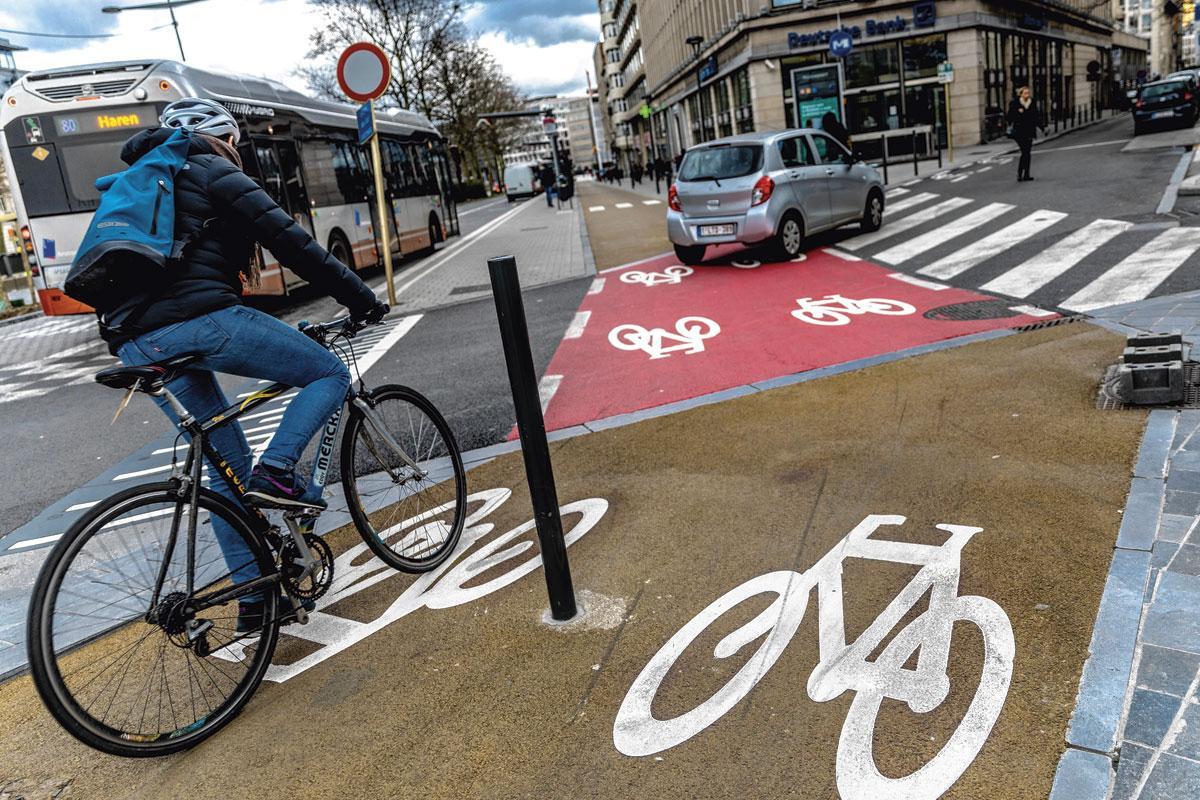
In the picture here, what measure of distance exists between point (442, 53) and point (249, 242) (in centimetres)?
5221

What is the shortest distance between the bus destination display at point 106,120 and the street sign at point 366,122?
105 inches

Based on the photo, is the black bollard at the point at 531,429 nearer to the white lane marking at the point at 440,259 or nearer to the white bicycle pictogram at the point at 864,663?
the white bicycle pictogram at the point at 864,663

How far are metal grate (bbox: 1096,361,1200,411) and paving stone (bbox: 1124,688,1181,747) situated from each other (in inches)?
113

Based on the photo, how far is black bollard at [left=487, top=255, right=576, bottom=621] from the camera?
10.5 ft

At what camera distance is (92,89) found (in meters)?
12.1

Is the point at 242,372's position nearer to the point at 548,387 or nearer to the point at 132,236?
the point at 132,236

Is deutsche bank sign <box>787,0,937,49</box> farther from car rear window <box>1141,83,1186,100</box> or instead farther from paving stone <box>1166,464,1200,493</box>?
paving stone <box>1166,464,1200,493</box>

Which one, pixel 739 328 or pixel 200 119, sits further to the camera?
pixel 739 328

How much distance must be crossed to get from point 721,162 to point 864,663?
1078 centimetres

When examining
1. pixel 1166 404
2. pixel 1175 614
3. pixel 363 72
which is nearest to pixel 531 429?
pixel 1175 614

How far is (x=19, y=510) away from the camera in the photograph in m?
5.96

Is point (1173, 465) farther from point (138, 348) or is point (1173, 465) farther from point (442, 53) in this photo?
point (442, 53)

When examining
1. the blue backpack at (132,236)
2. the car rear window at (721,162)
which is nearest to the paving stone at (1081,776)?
the blue backpack at (132,236)

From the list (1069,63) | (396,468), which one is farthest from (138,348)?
(1069,63)
